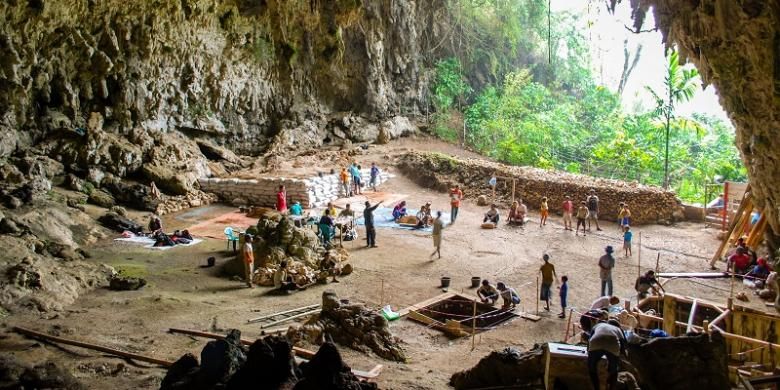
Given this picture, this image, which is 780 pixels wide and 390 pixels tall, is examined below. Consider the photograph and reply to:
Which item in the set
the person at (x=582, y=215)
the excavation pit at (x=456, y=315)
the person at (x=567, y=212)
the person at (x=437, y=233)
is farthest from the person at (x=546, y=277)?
the person at (x=567, y=212)

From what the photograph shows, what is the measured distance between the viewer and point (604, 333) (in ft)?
21.1

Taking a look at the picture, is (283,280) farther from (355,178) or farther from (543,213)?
(355,178)

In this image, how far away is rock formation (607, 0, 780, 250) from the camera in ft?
28.4

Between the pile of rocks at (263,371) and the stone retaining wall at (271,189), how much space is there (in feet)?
43.1

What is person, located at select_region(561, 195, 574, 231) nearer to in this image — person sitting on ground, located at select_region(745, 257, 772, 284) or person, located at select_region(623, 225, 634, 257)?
person, located at select_region(623, 225, 634, 257)

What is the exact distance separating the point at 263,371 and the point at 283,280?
20.3 ft

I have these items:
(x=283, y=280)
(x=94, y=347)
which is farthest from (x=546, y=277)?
(x=94, y=347)

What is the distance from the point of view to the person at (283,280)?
496 inches

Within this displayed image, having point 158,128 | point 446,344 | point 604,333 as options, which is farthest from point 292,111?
point 604,333

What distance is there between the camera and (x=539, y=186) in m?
20.5

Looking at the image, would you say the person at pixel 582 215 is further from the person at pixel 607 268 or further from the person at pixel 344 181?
the person at pixel 344 181

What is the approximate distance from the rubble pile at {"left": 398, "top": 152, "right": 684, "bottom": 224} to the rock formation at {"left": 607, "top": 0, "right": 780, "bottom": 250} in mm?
7017

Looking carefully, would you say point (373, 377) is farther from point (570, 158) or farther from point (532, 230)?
point (570, 158)

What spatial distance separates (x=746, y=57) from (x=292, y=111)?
2099 cm
